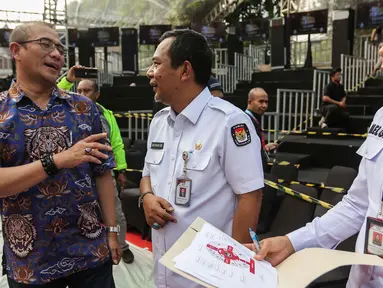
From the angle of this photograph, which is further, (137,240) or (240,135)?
(137,240)

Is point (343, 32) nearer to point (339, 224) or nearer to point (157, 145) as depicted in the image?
point (157, 145)

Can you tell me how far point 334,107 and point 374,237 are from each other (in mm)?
5472

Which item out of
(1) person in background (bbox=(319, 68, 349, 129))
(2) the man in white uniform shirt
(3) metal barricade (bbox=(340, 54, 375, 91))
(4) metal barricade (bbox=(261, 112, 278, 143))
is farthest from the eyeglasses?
(3) metal barricade (bbox=(340, 54, 375, 91))

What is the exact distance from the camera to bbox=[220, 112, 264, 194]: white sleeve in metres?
1.31

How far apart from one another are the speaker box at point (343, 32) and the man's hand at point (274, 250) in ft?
31.6

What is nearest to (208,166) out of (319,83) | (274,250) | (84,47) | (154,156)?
(154,156)

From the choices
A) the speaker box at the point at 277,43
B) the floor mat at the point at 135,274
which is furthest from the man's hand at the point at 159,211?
the speaker box at the point at 277,43

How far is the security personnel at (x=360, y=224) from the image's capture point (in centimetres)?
102

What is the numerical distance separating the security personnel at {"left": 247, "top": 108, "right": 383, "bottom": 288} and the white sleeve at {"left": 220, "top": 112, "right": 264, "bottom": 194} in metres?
0.23

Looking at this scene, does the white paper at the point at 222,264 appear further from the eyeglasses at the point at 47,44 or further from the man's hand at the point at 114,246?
the eyeglasses at the point at 47,44

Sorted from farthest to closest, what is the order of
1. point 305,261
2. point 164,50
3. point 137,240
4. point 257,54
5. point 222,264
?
point 257,54 < point 137,240 < point 164,50 < point 305,261 < point 222,264

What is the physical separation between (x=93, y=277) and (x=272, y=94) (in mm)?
8293

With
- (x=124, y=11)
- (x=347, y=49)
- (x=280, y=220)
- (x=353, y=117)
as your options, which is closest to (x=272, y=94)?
(x=347, y=49)

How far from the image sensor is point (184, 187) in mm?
1364
